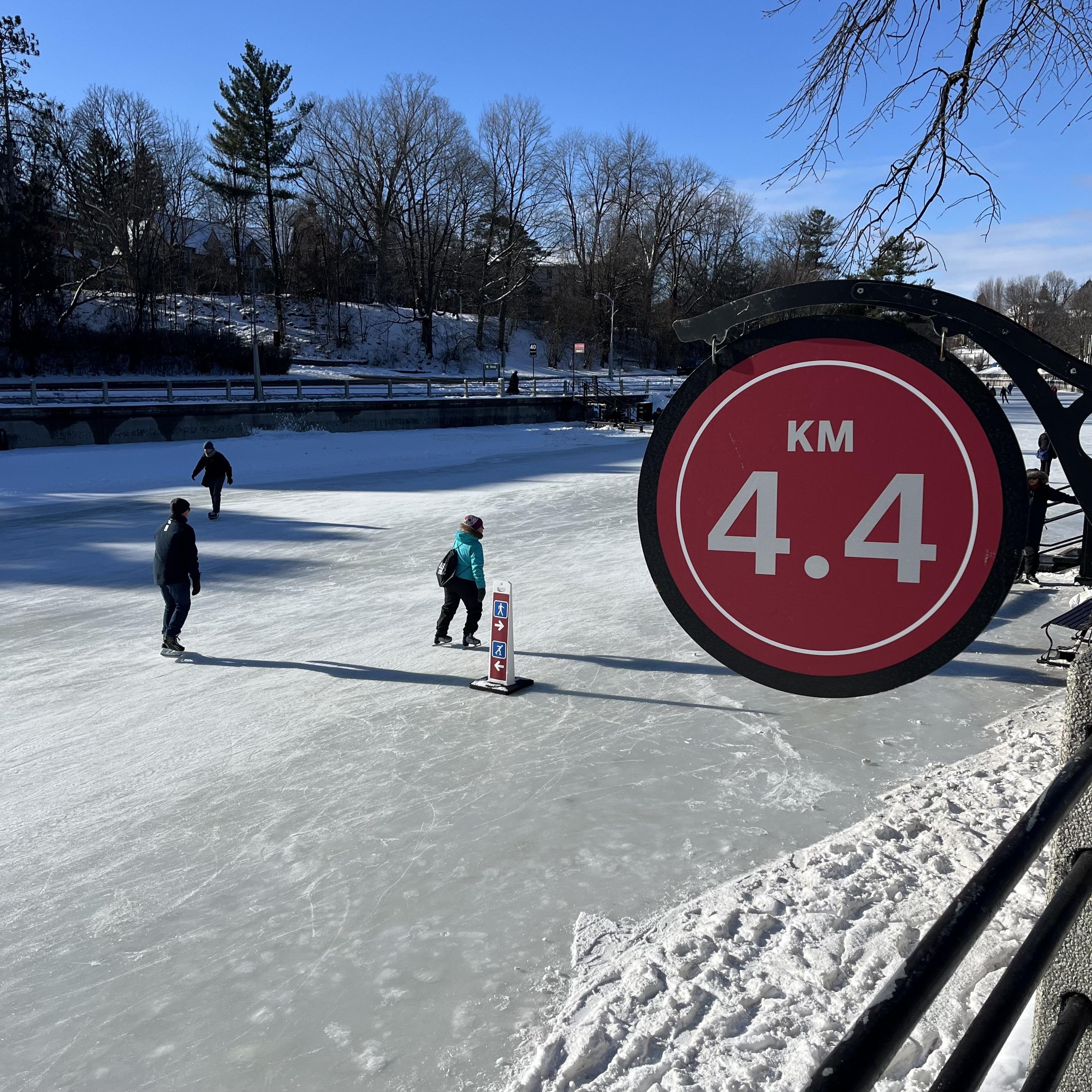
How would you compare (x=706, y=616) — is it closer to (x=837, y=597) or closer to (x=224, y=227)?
(x=837, y=597)

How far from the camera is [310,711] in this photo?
316 inches

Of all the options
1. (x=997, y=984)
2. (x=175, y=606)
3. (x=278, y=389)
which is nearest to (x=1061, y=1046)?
(x=997, y=984)

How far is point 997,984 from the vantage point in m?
1.27

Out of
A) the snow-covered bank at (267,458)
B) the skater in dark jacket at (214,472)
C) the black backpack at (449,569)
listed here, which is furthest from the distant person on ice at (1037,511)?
the snow-covered bank at (267,458)

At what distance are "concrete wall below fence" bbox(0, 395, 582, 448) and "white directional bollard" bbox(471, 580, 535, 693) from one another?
20.9 metres

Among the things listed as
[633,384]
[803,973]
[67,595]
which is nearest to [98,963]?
[803,973]

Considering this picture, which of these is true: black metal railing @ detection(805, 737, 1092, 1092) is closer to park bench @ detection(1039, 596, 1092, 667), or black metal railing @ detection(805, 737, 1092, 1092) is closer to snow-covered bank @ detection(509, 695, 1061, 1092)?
snow-covered bank @ detection(509, 695, 1061, 1092)

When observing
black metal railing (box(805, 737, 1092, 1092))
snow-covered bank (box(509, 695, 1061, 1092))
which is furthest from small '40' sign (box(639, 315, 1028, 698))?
snow-covered bank (box(509, 695, 1061, 1092))

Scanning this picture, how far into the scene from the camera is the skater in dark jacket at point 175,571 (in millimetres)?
9594

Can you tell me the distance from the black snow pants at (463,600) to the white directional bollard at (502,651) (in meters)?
1.28

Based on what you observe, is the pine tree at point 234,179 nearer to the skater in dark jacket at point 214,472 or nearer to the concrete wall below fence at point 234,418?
the concrete wall below fence at point 234,418

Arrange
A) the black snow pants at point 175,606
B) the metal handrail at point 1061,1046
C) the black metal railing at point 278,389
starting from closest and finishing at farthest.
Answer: the metal handrail at point 1061,1046
the black snow pants at point 175,606
the black metal railing at point 278,389

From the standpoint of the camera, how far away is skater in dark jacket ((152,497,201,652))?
31.5ft

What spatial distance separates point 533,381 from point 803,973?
40857mm
